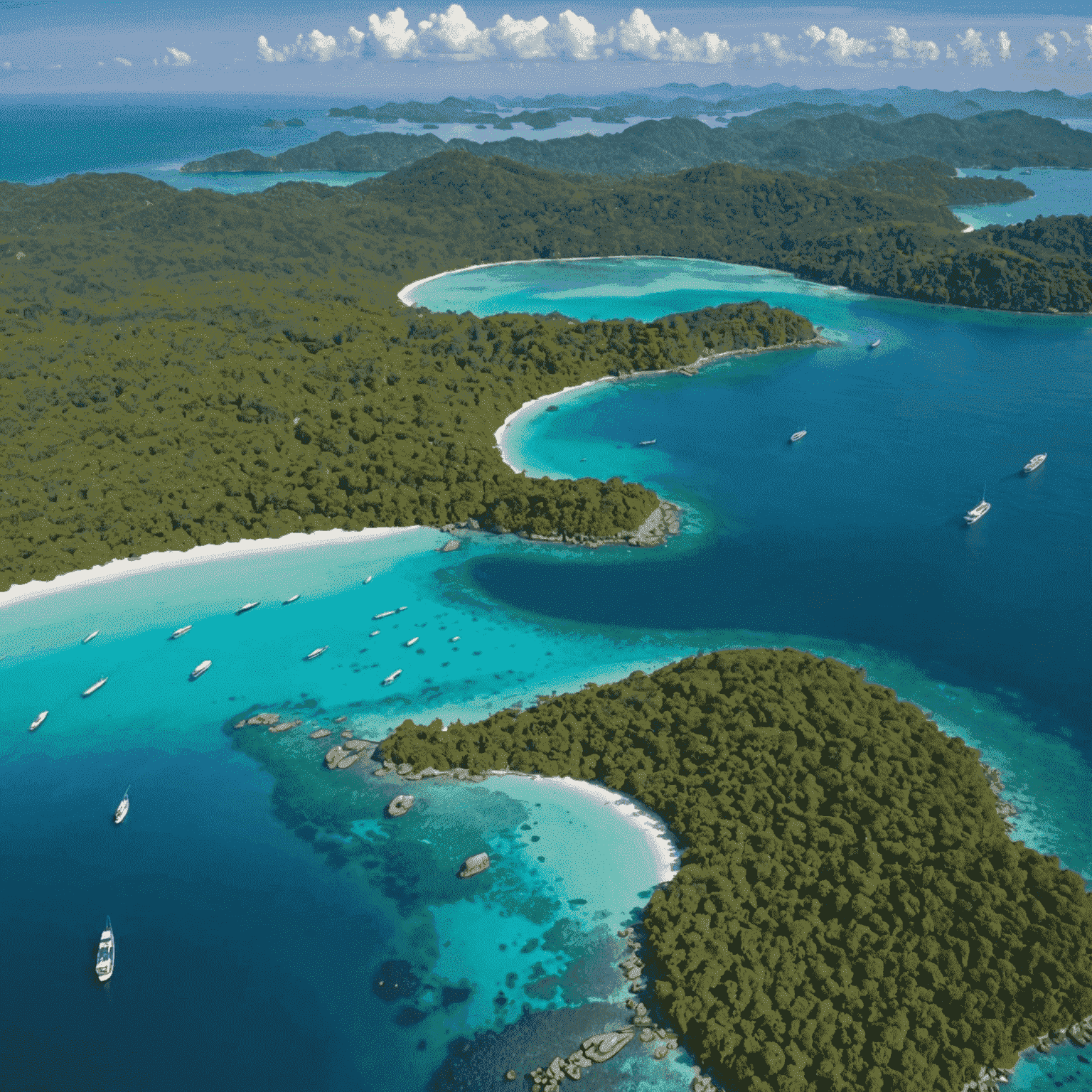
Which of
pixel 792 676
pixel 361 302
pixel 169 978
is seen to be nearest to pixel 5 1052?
pixel 169 978

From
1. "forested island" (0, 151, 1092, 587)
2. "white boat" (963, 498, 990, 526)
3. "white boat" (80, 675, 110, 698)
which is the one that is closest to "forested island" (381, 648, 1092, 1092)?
"white boat" (80, 675, 110, 698)

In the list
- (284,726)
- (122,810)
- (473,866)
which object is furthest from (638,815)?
(122,810)

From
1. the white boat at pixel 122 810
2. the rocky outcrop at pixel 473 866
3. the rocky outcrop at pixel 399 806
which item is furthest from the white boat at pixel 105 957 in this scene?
the rocky outcrop at pixel 473 866

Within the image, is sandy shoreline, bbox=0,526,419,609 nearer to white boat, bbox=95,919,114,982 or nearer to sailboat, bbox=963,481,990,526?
white boat, bbox=95,919,114,982

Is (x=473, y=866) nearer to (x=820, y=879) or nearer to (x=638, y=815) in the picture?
(x=638, y=815)

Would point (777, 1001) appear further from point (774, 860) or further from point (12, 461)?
point (12, 461)
